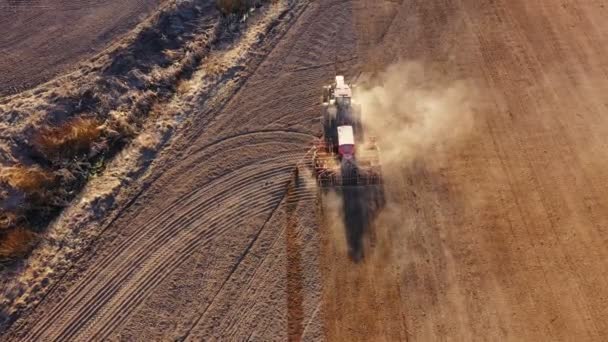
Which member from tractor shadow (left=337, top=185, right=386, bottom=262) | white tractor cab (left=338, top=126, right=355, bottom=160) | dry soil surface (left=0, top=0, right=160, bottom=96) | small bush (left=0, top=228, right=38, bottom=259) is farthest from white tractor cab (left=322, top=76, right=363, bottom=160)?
small bush (left=0, top=228, right=38, bottom=259)

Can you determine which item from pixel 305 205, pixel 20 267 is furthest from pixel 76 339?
pixel 305 205

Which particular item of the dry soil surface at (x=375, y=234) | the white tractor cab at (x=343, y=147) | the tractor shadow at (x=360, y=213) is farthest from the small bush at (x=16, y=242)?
the tractor shadow at (x=360, y=213)

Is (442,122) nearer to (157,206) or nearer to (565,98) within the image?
(565,98)

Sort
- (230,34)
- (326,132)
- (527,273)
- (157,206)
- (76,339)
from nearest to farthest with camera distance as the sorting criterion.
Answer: (76,339), (527,273), (157,206), (326,132), (230,34)

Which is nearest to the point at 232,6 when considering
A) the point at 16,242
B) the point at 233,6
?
the point at 233,6

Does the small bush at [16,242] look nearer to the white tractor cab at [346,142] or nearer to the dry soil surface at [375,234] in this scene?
the dry soil surface at [375,234]

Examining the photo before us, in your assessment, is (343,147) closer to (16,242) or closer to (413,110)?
(413,110)
